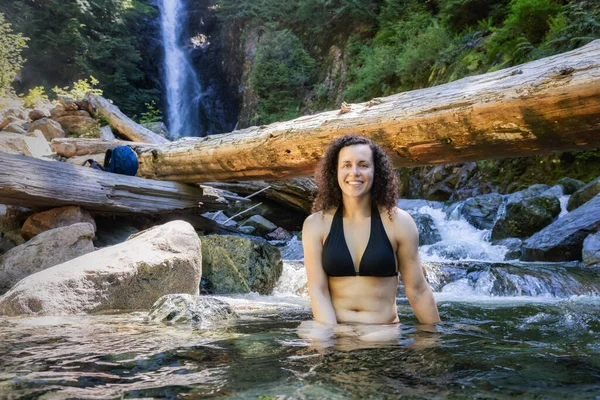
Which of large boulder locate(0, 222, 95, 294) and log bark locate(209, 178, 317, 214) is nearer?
large boulder locate(0, 222, 95, 294)

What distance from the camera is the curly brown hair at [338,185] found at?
9.44ft

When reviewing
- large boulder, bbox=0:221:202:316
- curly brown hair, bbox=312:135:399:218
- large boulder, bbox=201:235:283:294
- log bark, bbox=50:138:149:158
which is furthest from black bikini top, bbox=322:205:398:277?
log bark, bbox=50:138:149:158

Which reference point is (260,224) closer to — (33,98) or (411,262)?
(411,262)

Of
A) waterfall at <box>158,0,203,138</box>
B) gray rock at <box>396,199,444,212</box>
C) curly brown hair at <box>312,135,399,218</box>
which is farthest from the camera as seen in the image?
waterfall at <box>158,0,203,138</box>

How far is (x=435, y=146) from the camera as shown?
4.59 m

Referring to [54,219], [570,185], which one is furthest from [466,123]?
[570,185]

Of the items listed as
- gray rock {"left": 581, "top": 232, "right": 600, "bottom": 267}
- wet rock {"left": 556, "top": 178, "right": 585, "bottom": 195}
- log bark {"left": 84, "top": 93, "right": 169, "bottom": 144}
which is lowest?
gray rock {"left": 581, "top": 232, "right": 600, "bottom": 267}

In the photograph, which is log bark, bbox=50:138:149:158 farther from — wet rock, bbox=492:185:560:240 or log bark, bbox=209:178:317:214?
wet rock, bbox=492:185:560:240

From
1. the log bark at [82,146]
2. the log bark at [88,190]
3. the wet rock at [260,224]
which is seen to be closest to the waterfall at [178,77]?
the log bark at [82,146]

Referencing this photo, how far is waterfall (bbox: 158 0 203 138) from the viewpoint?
23362 mm

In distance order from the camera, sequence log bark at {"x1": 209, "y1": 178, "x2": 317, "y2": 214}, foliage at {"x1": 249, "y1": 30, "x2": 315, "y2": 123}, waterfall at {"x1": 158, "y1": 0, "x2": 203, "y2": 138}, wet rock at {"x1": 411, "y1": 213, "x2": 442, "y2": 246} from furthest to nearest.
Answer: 1. waterfall at {"x1": 158, "y1": 0, "x2": 203, "y2": 138}
2. foliage at {"x1": 249, "y1": 30, "x2": 315, "y2": 123}
3. log bark at {"x1": 209, "y1": 178, "x2": 317, "y2": 214}
4. wet rock at {"x1": 411, "y1": 213, "x2": 442, "y2": 246}

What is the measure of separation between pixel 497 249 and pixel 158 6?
2511 centimetres

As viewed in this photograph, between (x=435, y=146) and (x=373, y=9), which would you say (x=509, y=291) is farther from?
(x=373, y=9)

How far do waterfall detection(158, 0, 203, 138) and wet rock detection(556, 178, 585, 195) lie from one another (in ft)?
56.2
